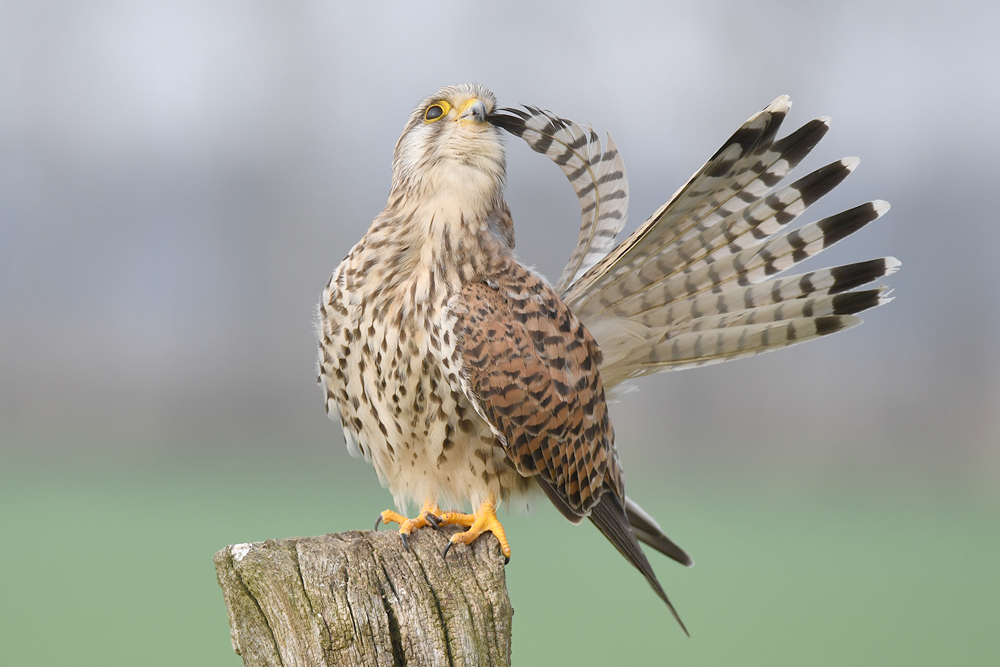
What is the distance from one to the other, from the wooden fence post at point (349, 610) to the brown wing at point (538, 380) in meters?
0.42

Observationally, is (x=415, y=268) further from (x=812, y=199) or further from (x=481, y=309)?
(x=812, y=199)

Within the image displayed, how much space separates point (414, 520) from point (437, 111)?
1017 mm

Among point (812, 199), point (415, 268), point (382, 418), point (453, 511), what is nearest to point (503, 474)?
point (453, 511)

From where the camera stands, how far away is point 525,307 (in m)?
1.83

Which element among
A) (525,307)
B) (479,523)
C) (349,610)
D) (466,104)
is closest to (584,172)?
(466,104)

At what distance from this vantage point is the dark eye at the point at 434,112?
6.56ft

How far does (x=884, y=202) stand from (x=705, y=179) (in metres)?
0.43

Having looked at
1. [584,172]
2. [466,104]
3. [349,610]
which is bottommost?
[349,610]

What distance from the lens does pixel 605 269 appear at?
2.05 metres

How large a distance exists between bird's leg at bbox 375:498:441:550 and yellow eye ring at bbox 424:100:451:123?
97cm

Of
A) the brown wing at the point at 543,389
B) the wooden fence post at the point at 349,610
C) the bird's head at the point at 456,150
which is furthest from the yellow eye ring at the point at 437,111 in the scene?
the wooden fence post at the point at 349,610

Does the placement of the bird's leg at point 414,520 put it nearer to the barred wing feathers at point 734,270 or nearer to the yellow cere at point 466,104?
the barred wing feathers at point 734,270

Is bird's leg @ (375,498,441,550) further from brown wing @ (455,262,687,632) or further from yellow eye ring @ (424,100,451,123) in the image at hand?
yellow eye ring @ (424,100,451,123)

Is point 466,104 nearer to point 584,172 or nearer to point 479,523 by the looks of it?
point 584,172
